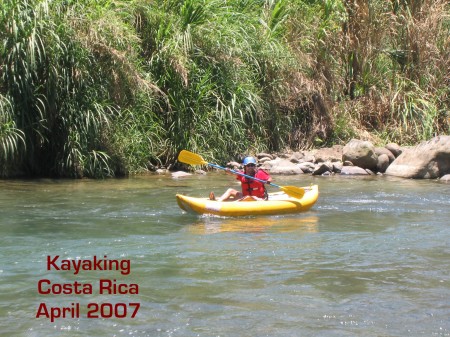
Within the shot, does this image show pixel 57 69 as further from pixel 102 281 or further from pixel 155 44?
A: pixel 102 281

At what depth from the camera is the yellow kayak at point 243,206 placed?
27.0 ft

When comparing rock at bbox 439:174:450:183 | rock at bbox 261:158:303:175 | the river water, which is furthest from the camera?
rock at bbox 261:158:303:175

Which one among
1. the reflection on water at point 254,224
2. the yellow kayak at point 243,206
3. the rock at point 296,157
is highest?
the rock at point 296,157

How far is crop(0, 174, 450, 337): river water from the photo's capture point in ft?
15.5

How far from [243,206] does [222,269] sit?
2426 mm

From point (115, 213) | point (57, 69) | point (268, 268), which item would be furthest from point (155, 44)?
point (268, 268)

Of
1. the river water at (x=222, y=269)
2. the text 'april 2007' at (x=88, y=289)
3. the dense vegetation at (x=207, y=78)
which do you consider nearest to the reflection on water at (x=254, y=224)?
the river water at (x=222, y=269)

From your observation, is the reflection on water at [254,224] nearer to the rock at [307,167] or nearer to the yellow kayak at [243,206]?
the yellow kayak at [243,206]

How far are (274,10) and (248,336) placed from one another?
1077cm

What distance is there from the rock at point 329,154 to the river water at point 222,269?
3.93 metres

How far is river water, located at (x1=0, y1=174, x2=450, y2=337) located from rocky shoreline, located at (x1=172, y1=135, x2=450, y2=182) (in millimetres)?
2874

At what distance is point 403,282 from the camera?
560 centimetres

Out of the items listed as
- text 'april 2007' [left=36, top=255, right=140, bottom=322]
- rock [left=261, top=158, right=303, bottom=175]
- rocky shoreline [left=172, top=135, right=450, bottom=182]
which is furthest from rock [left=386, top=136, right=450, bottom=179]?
text 'april 2007' [left=36, top=255, right=140, bottom=322]

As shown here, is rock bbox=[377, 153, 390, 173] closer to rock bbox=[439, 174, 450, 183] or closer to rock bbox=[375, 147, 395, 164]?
rock bbox=[375, 147, 395, 164]
